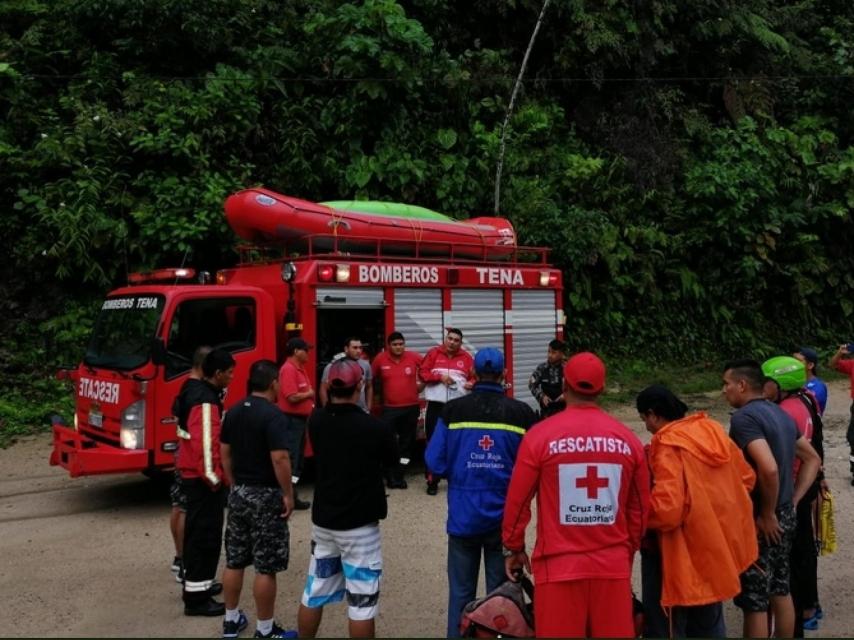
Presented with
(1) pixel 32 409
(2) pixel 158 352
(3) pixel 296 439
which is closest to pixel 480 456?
(3) pixel 296 439

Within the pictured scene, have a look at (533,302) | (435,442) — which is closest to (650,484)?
(435,442)

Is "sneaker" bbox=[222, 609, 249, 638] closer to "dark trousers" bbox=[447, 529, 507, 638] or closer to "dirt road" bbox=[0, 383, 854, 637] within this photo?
"dirt road" bbox=[0, 383, 854, 637]

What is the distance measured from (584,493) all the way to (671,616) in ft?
2.80

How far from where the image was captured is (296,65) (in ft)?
49.6

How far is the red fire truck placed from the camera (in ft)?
22.4

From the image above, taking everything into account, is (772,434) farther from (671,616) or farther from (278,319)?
(278,319)

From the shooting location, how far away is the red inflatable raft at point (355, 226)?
8.20m

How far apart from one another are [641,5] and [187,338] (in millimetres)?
15677

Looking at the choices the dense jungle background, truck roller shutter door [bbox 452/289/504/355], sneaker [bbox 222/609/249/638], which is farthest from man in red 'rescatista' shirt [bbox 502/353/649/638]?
the dense jungle background

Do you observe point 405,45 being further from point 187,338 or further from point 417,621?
point 417,621

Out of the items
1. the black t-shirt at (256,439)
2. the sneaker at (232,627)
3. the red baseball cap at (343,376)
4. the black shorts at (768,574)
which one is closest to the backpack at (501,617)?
the black shorts at (768,574)

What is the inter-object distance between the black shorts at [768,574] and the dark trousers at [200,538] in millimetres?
3168

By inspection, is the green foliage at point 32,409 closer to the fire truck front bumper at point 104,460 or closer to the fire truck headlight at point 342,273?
the fire truck front bumper at point 104,460

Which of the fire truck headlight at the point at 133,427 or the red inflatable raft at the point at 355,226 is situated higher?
the red inflatable raft at the point at 355,226
